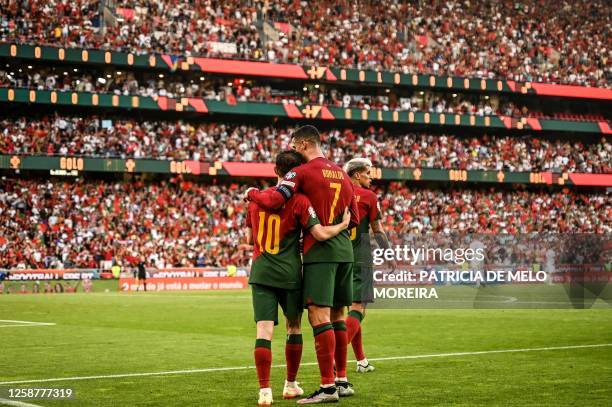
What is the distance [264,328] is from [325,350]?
2.10 ft

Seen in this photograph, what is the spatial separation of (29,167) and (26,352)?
37800 mm

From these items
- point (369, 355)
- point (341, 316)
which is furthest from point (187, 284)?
point (341, 316)

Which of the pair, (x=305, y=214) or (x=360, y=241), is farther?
(x=360, y=241)

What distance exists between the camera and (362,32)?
63.2m

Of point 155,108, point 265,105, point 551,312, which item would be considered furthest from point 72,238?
point 551,312

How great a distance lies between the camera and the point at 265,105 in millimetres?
58250

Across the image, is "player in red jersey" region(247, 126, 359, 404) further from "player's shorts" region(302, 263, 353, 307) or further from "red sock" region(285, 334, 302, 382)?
"red sock" region(285, 334, 302, 382)

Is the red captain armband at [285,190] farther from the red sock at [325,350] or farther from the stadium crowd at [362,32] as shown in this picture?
the stadium crowd at [362,32]

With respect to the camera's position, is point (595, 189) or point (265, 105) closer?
point (265, 105)

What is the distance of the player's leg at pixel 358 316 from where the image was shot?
36.9 ft

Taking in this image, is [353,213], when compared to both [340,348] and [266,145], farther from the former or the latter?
[266,145]

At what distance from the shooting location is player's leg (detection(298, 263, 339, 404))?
8688 millimetres

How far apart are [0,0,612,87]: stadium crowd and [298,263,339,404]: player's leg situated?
1813 inches

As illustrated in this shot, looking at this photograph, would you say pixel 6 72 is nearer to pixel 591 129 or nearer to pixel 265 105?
pixel 265 105
